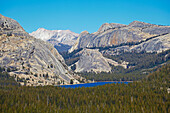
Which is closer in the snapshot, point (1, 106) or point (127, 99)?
point (1, 106)

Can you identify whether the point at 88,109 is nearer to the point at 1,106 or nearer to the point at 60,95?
the point at 60,95

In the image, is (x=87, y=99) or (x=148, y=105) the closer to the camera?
(x=148, y=105)

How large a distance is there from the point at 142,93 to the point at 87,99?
4576cm

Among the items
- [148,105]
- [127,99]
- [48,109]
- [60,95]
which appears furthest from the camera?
[60,95]

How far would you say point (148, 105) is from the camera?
166 meters

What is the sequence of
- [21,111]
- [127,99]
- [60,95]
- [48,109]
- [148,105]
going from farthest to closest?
1. [60,95]
2. [127,99]
3. [148,105]
4. [48,109]
5. [21,111]

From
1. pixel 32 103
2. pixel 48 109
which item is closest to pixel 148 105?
pixel 48 109

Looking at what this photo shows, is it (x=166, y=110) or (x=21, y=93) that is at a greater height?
(x=21, y=93)

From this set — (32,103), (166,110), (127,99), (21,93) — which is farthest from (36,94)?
(166,110)

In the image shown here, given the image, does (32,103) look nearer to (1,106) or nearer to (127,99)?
(1,106)

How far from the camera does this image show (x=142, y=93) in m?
191

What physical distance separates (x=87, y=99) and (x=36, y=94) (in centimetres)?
4244

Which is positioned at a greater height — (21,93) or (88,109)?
(21,93)

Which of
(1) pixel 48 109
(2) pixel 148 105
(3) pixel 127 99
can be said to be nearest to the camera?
(1) pixel 48 109
